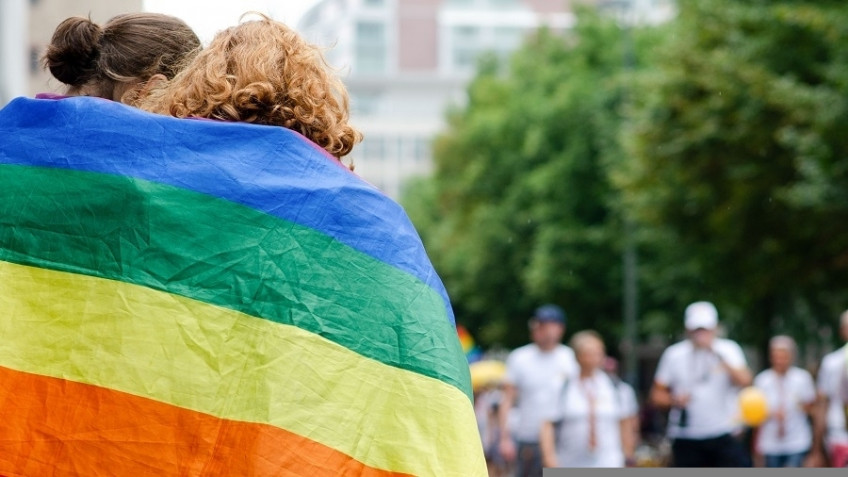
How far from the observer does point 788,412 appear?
13.9 meters

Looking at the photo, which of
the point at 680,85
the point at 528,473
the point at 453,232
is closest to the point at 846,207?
the point at 680,85

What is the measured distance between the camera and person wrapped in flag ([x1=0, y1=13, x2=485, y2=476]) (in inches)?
90.9

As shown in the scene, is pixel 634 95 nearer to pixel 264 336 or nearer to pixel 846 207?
pixel 846 207

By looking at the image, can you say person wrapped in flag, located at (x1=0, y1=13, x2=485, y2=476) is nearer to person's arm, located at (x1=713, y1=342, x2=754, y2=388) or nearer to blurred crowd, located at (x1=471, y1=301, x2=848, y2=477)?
blurred crowd, located at (x1=471, y1=301, x2=848, y2=477)

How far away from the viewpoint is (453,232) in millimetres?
53781

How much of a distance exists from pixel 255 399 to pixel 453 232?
5149cm

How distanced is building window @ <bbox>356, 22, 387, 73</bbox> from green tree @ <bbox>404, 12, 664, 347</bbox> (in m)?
67.6

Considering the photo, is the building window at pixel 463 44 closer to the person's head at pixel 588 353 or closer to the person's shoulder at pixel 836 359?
the person's shoulder at pixel 836 359

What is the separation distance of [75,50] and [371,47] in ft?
397

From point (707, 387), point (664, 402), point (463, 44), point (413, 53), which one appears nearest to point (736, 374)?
point (707, 387)

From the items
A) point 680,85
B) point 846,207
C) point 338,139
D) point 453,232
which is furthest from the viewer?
point 453,232

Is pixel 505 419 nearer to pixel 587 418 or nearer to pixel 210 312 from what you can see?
pixel 587 418

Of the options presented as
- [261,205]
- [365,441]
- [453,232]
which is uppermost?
[261,205]

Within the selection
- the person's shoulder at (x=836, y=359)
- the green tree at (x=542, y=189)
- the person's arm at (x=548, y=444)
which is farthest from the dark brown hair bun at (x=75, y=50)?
the green tree at (x=542, y=189)
